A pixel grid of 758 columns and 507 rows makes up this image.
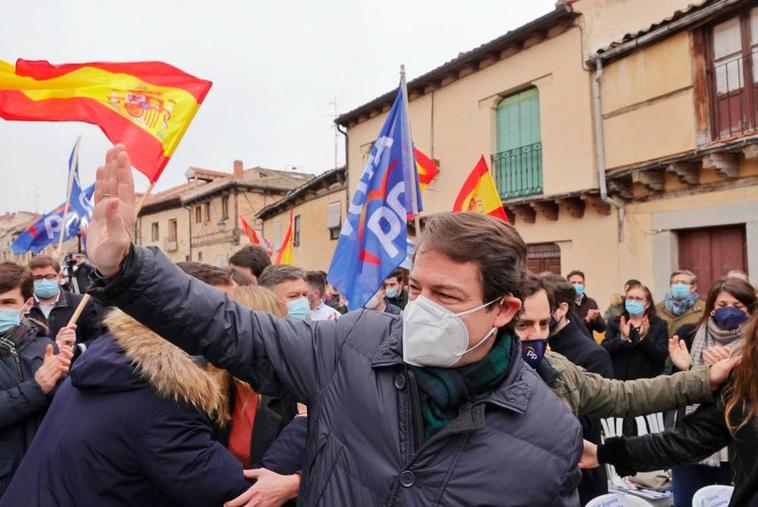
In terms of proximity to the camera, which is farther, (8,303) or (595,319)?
(595,319)

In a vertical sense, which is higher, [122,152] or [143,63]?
[143,63]

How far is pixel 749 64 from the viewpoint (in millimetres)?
8859

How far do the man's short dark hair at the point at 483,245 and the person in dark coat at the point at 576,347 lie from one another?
1980 mm

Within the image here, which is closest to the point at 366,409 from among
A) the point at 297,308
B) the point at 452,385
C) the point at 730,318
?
the point at 452,385

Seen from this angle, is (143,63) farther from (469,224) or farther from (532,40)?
(532,40)

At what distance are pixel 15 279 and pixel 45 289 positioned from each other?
2.48 m

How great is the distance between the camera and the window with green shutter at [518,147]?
12.4 m

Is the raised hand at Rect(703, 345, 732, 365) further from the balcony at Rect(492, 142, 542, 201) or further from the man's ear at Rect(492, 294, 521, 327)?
the balcony at Rect(492, 142, 542, 201)

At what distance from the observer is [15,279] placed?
3.64 m

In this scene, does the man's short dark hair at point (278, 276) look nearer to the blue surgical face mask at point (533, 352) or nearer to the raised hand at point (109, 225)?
the blue surgical face mask at point (533, 352)

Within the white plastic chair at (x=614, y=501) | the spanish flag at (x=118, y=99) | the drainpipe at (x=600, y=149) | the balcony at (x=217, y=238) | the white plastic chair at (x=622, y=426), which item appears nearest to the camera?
the white plastic chair at (x=614, y=501)

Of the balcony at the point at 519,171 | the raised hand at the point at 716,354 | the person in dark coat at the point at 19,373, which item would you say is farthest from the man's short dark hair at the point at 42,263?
the balcony at the point at 519,171

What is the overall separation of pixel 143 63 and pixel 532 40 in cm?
920

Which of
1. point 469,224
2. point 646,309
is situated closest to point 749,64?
point 646,309
